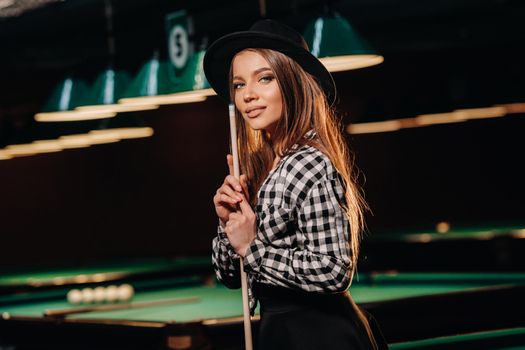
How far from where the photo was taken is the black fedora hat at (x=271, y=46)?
191cm

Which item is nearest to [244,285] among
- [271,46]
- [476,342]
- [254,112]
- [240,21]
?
[254,112]

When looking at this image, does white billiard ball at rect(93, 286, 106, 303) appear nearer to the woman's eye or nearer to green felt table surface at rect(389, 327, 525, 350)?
green felt table surface at rect(389, 327, 525, 350)

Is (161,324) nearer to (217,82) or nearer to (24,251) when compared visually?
(217,82)

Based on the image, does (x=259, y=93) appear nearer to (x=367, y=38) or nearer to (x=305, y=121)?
(x=305, y=121)

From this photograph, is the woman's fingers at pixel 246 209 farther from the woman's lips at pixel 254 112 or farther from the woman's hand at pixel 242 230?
the woman's lips at pixel 254 112

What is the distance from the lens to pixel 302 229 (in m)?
1.80

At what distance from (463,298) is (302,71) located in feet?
10.0

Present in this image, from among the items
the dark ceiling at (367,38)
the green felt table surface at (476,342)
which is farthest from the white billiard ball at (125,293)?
the dark ceiling at (367,38)

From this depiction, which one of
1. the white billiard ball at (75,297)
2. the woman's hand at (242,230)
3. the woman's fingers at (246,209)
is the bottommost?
the white billiard ball at (75,297)

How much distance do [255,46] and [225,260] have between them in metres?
0.53

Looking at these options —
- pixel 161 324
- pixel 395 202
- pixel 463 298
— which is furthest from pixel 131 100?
pixel 395 202

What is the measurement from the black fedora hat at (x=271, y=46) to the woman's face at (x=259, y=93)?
41 millimetres

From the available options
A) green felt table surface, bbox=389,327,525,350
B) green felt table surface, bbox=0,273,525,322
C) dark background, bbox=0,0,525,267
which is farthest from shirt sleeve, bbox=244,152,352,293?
dark background, bbox=0,0,525,267

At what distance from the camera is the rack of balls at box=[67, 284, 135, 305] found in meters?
5.59
